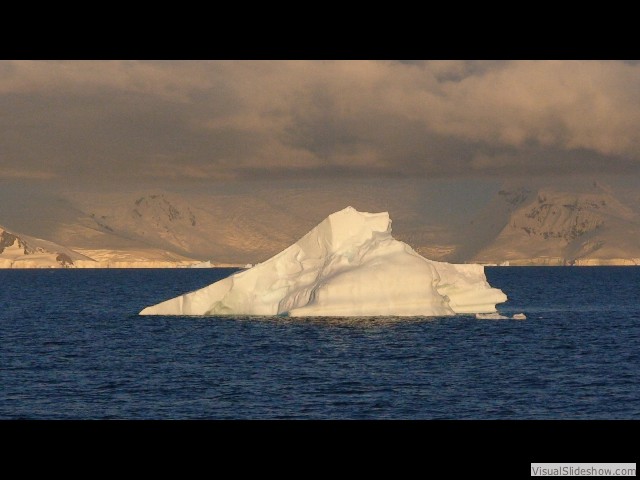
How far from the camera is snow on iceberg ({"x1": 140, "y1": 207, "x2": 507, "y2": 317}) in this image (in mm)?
52438

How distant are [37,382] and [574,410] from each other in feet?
66.9

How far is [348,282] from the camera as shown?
51906 millimetres

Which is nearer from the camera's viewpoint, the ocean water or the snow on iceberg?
the ocean water

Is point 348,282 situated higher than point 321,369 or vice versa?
point 348,282

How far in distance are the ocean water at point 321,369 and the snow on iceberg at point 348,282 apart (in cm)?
136

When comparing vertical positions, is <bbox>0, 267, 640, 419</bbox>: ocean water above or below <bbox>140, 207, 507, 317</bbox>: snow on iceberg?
below

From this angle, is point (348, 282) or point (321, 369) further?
point (348, 282)

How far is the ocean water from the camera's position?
95.1 ft

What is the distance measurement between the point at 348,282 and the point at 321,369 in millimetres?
14182

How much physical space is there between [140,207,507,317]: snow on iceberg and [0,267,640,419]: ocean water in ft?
4.45

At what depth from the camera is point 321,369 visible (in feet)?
125
